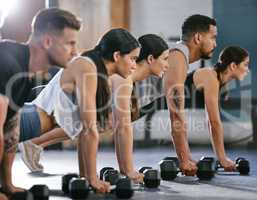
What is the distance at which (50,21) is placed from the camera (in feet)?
5.02

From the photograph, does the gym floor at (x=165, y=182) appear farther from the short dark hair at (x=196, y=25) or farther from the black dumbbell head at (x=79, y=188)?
the short dark hair at (x=196, y=25)

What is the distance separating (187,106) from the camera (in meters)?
3.62

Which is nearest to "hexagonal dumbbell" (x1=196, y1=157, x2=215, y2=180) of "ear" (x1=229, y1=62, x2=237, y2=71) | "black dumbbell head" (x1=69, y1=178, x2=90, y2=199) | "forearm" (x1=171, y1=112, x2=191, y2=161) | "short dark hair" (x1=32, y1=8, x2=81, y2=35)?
"forearm" (x1=171, y1=112, x2=191, y2=161)

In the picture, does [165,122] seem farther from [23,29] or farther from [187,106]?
[23,29]

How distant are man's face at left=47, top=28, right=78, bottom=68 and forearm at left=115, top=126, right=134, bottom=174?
1.46ft

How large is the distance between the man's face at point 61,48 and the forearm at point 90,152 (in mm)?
256

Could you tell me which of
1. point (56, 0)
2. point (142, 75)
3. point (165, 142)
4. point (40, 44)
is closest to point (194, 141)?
point (165, 142)

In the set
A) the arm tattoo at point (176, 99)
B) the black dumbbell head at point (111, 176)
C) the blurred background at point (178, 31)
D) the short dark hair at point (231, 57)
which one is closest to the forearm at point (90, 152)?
the black dumbbell head at point (111, 176)

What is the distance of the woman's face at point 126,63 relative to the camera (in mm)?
1823

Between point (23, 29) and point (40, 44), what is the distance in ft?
7.26

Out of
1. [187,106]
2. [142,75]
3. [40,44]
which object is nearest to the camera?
[40,44]

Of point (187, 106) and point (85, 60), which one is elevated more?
point (85, 60)

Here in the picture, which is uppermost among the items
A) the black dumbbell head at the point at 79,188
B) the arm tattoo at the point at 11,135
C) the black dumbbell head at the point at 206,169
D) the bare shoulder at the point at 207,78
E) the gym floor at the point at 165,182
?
the bare shoulder at the point at 207,78

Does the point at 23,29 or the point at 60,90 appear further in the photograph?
the point at 23,29
